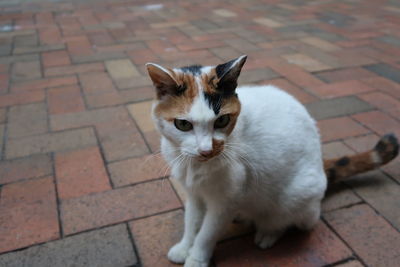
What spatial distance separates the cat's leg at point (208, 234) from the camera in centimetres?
157

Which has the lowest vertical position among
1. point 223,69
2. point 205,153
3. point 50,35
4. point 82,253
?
point 50,35

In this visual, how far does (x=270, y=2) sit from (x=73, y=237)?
201 inches

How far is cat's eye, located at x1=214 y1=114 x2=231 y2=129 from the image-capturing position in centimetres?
135

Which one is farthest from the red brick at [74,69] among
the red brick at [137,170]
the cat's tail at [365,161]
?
the cat's tail at [365,161]

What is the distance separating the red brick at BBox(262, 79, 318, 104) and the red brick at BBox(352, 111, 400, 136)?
392 mm

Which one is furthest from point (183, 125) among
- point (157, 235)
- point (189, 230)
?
point (157, 235)

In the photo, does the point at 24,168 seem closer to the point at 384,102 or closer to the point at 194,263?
the point at 194,263

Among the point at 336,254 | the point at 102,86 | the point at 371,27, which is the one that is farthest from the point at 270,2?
the point at 336,254

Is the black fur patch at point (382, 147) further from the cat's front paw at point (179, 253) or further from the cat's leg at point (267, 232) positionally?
the cat's front paw at point (179, 253)

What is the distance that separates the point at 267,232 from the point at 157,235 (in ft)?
1.78

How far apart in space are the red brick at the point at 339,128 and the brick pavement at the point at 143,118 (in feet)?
0.04

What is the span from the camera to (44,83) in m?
3.34

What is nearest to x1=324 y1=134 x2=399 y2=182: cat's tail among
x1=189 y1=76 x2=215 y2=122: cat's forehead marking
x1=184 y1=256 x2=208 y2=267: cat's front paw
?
x1=184 y1=256 x2=208 y2=267: cat's front paw

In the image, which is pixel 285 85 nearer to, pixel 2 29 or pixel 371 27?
pixel 371 27
